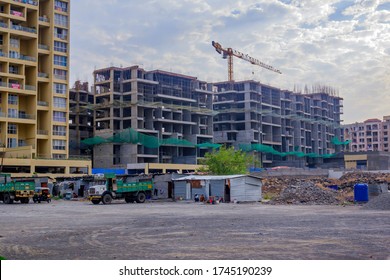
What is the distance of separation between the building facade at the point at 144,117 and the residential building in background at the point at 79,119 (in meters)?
2.65

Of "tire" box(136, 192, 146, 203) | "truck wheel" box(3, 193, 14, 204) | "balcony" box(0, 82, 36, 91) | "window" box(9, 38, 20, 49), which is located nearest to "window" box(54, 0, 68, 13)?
"window" box(9, 38, 20, 49)

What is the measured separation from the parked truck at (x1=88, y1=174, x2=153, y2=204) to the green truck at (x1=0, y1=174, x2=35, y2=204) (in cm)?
700

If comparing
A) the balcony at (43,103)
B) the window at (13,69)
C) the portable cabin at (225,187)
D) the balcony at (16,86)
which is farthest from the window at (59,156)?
the portable cabin at (225,187)

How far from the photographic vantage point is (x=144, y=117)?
11994cm

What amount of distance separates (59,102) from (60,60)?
25.0ft

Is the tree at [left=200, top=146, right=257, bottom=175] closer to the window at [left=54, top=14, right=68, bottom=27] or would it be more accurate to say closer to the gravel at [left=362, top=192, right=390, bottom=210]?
the window at [left=54, top=14, right=68, bottom=27]

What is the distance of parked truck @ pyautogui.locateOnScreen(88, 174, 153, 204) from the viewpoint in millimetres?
49737

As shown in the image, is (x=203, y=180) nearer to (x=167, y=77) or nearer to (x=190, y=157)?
(x=190, y=157)

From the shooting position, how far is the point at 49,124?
9356cm

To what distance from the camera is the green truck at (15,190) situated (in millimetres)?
52438

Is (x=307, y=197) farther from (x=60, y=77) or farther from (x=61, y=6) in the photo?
(x=61, y=6)

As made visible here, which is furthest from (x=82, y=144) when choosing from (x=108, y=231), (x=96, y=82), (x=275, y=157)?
(x=108, y=231)

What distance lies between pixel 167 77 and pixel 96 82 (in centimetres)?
1662

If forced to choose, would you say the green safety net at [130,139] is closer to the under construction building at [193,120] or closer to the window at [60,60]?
the under construction building at [193,120]
